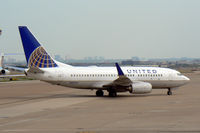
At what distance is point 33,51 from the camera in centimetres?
3347

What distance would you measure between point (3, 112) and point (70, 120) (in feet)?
20.1

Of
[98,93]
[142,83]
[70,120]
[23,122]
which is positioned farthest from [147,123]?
[98,93]

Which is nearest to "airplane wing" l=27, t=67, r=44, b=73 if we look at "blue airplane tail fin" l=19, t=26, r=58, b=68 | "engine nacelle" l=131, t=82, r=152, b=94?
"blue airplane tail fin" l=19, t=26, r=58, b=68

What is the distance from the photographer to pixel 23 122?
19.7 meters

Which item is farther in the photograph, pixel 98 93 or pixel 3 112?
pixel 98 93

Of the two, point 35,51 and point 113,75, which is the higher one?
point 35,51

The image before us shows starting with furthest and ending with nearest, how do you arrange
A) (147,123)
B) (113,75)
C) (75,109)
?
(113,75)
(75,109)
(147,123)

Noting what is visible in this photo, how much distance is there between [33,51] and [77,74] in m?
4.22

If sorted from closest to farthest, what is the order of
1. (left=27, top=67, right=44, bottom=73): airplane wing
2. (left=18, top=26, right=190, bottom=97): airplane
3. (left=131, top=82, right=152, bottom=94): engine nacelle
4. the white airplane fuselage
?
(left=27, top=67, right=44, bottom=73): airplane wing, (left=18, top=26, right=190, bottom=97): airplane, (left=131, top=82, right=152, bottom=94): engine nacelle, the white airplane fuselage

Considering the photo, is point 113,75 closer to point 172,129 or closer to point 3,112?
point 3,112

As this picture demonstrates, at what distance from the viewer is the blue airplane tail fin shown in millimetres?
33312

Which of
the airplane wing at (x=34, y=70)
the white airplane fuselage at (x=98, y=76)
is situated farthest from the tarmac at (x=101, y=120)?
the white airplane fuselage at (x=98, y=76)

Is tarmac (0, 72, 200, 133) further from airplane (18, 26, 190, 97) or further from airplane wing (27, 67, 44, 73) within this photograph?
airplane (18, 26, 190, 97)

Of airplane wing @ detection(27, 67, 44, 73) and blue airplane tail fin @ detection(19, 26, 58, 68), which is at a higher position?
blue airplane tail fin @ detection(19, 26, 58, 68)
